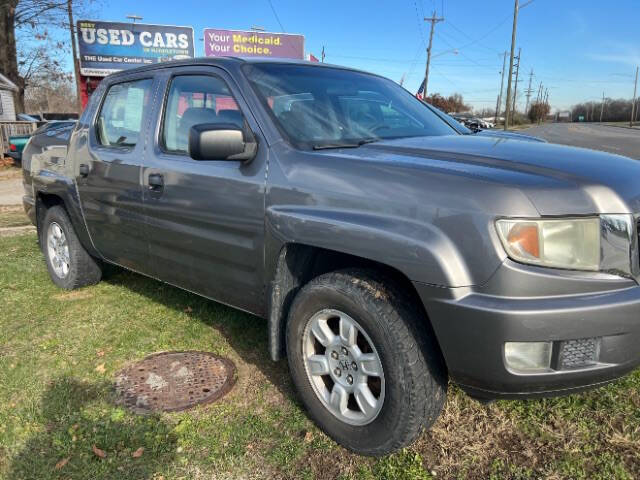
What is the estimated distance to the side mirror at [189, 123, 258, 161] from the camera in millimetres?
2529

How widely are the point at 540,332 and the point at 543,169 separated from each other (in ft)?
2.16

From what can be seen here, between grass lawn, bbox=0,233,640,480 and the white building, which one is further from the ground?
the white building

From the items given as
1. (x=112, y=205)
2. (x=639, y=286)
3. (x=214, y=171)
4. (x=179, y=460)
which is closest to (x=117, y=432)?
(x=179, y=460)

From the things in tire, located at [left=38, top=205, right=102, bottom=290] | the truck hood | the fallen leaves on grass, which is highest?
the truck hood

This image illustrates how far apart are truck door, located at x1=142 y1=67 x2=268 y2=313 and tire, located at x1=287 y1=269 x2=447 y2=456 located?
48 cm

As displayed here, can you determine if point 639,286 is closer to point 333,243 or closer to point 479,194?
point 479,194

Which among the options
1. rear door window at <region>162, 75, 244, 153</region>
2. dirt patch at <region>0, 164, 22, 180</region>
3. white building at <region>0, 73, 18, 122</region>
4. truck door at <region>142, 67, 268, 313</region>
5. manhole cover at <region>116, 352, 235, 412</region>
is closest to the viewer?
truck door at <region>142, 67, 268, 313</region>

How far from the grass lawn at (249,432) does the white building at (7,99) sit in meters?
26.3

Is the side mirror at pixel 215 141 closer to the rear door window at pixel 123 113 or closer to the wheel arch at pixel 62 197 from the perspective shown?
the rear door window at pixel 123 113

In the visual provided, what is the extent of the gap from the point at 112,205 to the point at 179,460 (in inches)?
77.7

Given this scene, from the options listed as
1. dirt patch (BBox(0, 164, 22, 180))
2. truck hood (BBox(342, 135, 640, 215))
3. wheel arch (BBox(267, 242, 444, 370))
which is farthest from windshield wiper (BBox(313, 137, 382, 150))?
dirt patch (BBox(0, 164, 22, 180))

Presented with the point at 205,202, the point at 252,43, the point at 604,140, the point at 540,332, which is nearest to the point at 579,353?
the point at 540,332

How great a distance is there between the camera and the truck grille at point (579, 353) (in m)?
1.89

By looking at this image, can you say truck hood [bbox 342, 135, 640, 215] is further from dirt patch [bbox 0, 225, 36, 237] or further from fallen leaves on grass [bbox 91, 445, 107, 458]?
dirt patch [bbox 0, 225, 36, 237]
